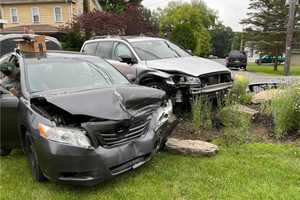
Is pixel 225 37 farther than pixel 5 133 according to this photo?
Yes

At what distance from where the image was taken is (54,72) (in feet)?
16.3

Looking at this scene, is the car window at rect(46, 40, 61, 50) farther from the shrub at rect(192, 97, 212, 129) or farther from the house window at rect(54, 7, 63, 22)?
the house window at rect(54, 7, 63, 22)

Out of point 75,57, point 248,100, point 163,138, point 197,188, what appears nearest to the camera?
point 197,188

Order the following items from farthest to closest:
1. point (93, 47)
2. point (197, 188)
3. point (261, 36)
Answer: point (261, 36) → point (93, 47) → point (197, 188)

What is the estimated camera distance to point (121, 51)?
8414mm

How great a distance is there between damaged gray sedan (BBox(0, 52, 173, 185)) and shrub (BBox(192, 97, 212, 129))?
4.47ft

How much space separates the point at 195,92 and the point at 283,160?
246 centimetres

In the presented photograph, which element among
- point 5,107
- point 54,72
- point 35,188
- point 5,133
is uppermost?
point 54,72

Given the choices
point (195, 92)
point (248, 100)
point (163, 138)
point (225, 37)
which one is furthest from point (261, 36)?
point (225, 37)

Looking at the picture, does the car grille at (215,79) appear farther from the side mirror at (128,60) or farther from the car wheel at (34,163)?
the car wheel at (34,163)

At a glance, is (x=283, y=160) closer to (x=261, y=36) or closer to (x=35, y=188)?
(x=35, y=188)

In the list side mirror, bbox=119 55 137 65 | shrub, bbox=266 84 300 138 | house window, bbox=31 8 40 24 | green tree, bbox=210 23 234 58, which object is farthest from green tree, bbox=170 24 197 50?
green tree, bbox=210 23 234 58

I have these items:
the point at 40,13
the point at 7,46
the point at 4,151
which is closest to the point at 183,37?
the point at 40,13

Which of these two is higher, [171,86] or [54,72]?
[54,72]
